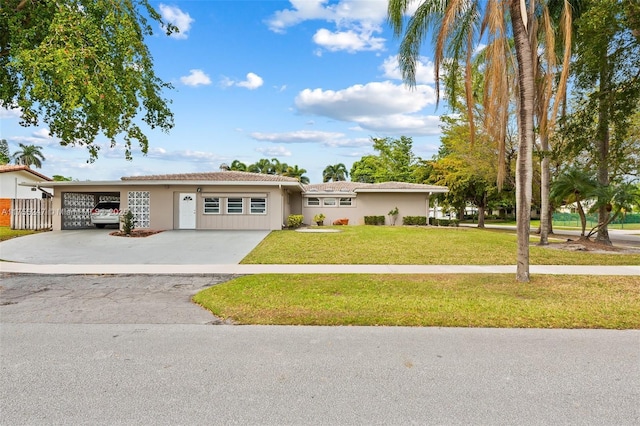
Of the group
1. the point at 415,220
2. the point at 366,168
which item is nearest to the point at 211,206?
the point at 415,220

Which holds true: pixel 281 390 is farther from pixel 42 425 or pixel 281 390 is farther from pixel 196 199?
pixel 196 199

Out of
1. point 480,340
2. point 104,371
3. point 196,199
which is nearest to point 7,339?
point 104,371

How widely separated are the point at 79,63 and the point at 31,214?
57.2 feet

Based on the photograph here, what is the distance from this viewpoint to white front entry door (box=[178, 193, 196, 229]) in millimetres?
21500

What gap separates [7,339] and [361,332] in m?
4.34

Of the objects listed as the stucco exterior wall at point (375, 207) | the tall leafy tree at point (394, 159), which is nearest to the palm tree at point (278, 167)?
the tall leafy tree at point (394, 159)

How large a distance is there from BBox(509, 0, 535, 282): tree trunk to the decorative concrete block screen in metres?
19.0

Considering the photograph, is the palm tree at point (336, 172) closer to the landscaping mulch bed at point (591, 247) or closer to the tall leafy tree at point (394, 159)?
the tall leafy tree at point (394, 159)

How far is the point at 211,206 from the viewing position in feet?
71.3

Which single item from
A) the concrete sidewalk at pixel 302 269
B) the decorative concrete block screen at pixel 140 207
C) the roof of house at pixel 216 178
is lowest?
the concrete sidewalk at pixel 302 269

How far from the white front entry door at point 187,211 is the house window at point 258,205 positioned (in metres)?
3.24

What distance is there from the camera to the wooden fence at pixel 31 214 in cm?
2097

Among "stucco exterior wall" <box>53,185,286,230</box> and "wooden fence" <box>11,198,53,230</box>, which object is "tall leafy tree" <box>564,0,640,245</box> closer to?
"stucco exterior wall" <box>53,185,286,230</box>

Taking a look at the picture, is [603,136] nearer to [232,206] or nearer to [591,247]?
[591,247]
